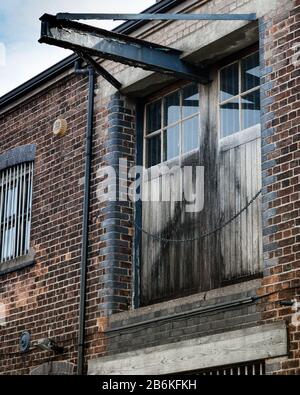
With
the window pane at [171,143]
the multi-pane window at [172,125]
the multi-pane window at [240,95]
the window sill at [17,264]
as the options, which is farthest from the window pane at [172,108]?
the window sill at [17,264]

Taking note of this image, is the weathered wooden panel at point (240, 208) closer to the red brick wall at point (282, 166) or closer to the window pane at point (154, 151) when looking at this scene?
the red brick wall at point (282, 166)

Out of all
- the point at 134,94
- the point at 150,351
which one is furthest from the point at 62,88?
the point at 150,351

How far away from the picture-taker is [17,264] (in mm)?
14070

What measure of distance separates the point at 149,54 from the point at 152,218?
2.16 meters

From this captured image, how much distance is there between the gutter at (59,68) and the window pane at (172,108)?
1.06 meters

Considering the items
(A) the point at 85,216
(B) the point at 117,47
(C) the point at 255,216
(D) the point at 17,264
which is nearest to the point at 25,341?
(D) the point at 17,264

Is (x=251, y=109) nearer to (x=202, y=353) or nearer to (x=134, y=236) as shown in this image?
(x=134, y=236)

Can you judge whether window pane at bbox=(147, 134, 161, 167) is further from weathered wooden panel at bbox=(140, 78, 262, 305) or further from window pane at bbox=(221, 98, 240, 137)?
window pane at bbox=(221, 98, 240, 137)

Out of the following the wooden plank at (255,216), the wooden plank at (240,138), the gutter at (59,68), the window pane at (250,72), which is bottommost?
the wooden plank at (255,216)

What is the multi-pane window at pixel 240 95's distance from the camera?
11195 millimetres

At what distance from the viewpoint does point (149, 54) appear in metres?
11.9

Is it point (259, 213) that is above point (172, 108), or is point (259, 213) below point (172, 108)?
below

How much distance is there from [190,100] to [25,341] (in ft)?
13.9

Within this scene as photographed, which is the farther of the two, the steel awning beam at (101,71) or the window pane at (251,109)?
the steel awning beam at (101,71)
